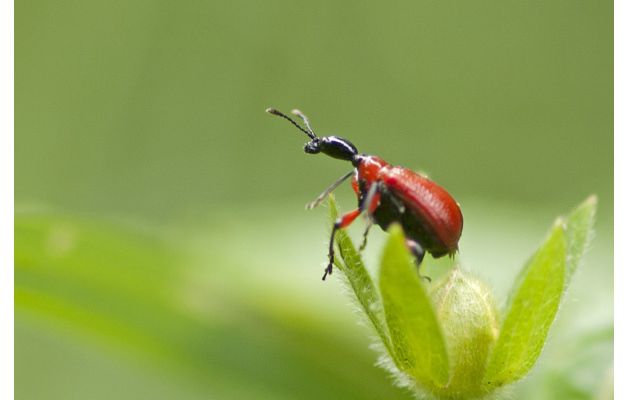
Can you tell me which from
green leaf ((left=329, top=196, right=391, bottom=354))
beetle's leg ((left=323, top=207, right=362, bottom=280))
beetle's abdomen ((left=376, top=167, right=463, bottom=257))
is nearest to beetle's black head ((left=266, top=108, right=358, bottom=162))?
beetle's abdomen ((left=376, top=167, right=463, bottom=257))

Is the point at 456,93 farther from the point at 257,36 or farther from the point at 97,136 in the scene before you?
the point at 97,136

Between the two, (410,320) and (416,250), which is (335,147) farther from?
(410,320)

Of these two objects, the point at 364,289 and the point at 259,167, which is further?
the point at 259,167

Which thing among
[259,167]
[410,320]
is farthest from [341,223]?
[259,167]

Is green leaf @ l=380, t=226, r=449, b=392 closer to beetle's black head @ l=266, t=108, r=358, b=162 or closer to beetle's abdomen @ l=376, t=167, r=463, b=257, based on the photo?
beetle's abdomen @ l=376, t=167, r=463, b=257

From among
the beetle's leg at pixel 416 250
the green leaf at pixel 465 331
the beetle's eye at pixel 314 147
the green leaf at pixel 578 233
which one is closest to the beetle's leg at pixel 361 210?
the beetle's leg at pixel 416 250

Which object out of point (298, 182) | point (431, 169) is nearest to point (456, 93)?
point (431, 169)

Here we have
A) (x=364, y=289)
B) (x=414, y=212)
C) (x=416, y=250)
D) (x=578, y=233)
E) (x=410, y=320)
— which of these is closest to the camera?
(x=410, y=320)
